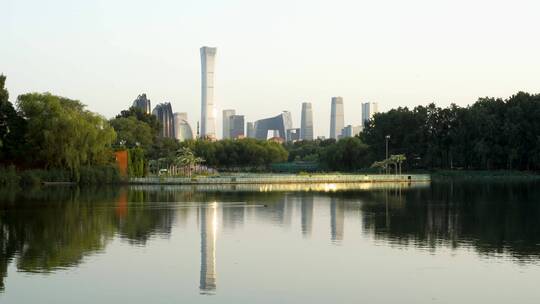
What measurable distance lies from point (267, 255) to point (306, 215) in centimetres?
1364

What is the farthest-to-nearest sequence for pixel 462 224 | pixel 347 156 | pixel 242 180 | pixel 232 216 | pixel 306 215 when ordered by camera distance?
pixel 347 156
pixel 242 180
pixel 306 215
pixel 232 216
pixel 462 224

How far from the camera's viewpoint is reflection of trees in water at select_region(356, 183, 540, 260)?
80.2ft

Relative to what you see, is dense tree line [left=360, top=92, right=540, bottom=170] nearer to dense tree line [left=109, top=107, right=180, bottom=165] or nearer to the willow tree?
dense tree line [left=109, top=107, right=180, bottom=165]

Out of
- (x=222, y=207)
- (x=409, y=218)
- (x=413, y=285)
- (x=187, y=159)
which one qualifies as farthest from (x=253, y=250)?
(x=187, y=159)

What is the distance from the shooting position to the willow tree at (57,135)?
66.3 m

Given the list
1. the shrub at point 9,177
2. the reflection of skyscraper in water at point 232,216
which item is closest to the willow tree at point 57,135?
the shrub at point 9,177

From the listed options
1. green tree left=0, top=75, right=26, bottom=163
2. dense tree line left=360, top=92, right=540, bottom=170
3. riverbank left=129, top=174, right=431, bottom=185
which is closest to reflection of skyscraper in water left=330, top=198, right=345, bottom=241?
riverbank left=129, top=174, right=431, bottom=185

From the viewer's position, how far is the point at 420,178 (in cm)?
8625

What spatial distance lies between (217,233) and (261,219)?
5.89 metres

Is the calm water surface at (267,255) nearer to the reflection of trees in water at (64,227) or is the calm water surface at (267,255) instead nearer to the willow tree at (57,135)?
the reflection of trees in water at (64,227)

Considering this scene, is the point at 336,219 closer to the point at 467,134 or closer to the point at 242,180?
the point at 242,180

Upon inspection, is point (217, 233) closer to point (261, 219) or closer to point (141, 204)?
point (261, 219)

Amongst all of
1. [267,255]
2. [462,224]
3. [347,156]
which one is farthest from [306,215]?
[347,156]

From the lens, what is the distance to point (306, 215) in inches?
1401
